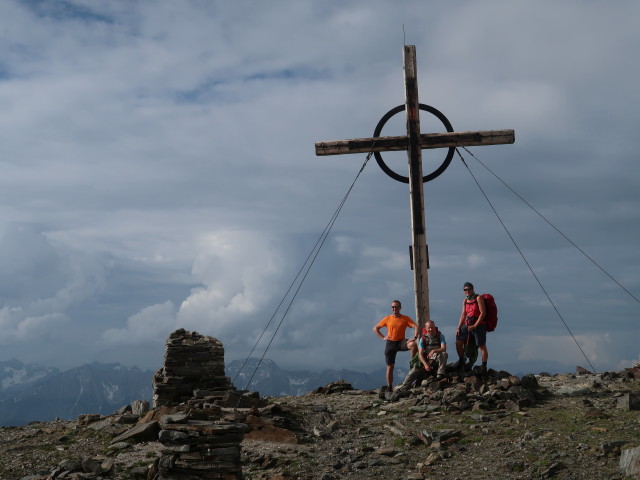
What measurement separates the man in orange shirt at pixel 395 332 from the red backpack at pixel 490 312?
6.97 ft

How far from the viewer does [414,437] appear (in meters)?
14.1

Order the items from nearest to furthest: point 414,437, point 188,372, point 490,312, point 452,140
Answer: point 414,437, point 490,312, point 188,372, point 452,140

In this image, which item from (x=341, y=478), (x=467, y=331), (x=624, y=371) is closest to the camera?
(x=341, y=478)

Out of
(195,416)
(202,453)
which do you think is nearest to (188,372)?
(195,416)

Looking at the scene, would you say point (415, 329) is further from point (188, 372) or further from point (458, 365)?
point (188, 372)

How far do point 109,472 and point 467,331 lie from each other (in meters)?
9.61

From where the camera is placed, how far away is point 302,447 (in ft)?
46.6

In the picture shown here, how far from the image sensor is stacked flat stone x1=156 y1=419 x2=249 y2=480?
12070 millimetres

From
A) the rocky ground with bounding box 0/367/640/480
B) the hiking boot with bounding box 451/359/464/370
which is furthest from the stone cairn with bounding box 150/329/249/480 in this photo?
the hiking boot with bounding box 451/359/464/370

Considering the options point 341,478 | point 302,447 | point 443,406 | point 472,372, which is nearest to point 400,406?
point 443,406

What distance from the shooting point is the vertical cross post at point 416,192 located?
64.3 ft

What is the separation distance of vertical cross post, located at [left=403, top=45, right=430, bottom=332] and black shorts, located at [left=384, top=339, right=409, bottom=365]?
0.71 meters

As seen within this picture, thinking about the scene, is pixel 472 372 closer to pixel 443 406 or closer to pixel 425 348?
pixel 425 348

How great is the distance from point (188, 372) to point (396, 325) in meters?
5.70
